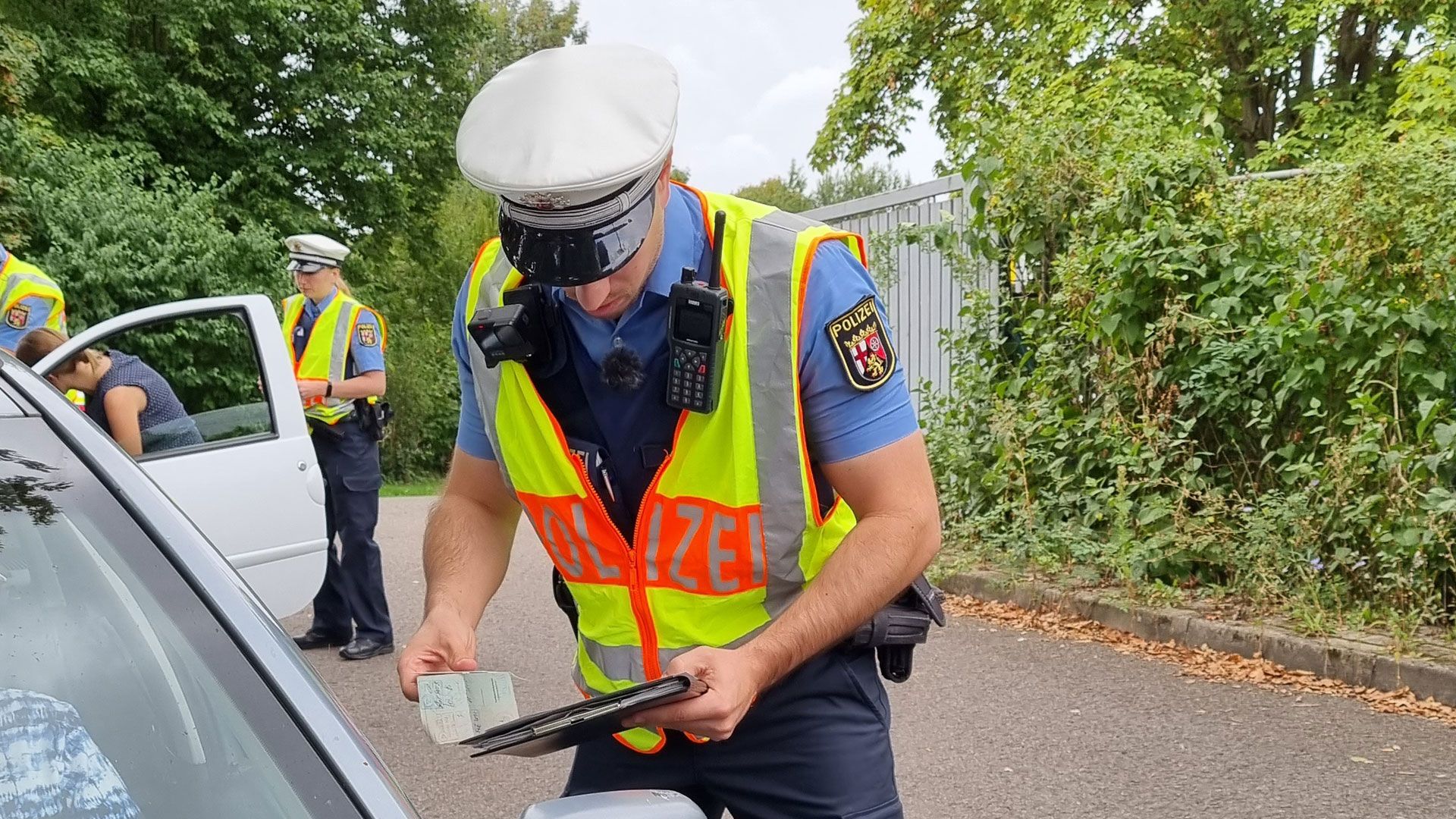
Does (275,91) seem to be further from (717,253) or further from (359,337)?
(717,253)

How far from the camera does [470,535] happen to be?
2176 millimetres

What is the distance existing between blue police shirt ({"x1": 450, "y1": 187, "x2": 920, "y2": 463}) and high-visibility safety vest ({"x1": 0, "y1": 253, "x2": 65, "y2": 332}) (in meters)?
4.90

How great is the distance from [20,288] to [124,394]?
3.48ft

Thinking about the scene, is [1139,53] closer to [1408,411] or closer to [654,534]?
[1408,411]

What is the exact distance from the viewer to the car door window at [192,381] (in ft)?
17.9

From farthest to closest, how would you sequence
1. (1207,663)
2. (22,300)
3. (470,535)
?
1. (22,300)
2. (1207,663)
3. (470,535)

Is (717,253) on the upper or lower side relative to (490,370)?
upper

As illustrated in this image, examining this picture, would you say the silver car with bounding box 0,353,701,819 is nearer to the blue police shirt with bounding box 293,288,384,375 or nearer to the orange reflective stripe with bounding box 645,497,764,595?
the orange reflective stripe with bounding box 645,497,764,595

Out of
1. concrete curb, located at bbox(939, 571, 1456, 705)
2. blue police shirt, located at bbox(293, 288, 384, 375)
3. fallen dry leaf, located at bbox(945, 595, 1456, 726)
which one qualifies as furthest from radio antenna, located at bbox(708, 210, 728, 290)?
blue police shirt, located at bbox(293, 288, 384, 375)

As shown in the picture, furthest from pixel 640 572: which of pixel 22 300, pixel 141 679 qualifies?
pixel 22 300

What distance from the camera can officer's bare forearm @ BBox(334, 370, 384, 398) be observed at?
641 centimetres

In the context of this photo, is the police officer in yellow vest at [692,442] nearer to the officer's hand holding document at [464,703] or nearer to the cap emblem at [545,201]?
the cap emblem at [545,201]

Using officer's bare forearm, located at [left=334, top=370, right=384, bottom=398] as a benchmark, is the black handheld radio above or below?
above

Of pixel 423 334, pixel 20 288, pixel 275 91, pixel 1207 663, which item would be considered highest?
pixel 275 91
